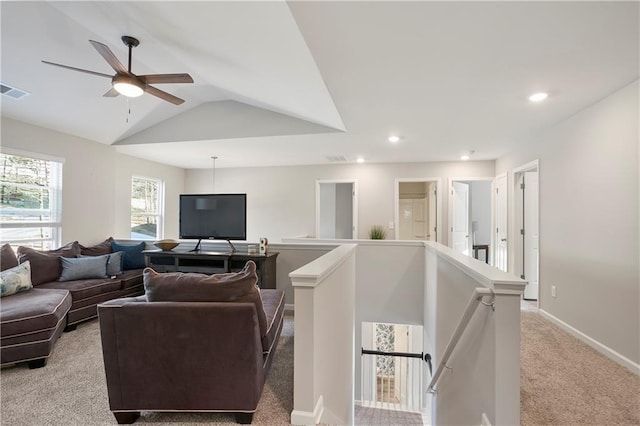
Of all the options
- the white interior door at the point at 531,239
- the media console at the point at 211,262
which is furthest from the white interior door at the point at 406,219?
the media console at the point at 211,262

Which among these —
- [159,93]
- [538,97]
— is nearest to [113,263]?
Result: [159,93]

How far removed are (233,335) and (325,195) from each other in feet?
19.7

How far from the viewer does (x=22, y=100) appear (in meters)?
3.44

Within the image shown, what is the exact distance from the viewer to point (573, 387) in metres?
2.14

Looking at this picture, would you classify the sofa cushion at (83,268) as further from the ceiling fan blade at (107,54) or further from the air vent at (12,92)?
the ceiling fan blade at (107,54)

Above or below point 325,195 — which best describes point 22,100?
above

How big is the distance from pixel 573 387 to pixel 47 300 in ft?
14.3

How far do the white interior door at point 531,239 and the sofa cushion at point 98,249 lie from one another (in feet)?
21.0

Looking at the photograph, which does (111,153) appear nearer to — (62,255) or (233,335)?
(62,255)

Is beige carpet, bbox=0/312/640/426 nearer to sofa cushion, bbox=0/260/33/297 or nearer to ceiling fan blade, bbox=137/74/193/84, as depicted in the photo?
sofa cushion, bbox=0/260/33/297

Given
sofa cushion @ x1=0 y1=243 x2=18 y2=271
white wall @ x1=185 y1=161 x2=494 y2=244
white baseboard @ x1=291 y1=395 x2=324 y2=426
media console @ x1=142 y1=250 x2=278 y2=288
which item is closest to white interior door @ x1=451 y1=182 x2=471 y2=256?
white wall @ x1=185 y1=161 x2=494 y2=244

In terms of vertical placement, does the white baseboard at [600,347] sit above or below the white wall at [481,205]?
below

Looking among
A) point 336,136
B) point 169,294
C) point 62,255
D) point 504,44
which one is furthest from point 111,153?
point 504,44

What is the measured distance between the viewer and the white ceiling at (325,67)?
183cm
